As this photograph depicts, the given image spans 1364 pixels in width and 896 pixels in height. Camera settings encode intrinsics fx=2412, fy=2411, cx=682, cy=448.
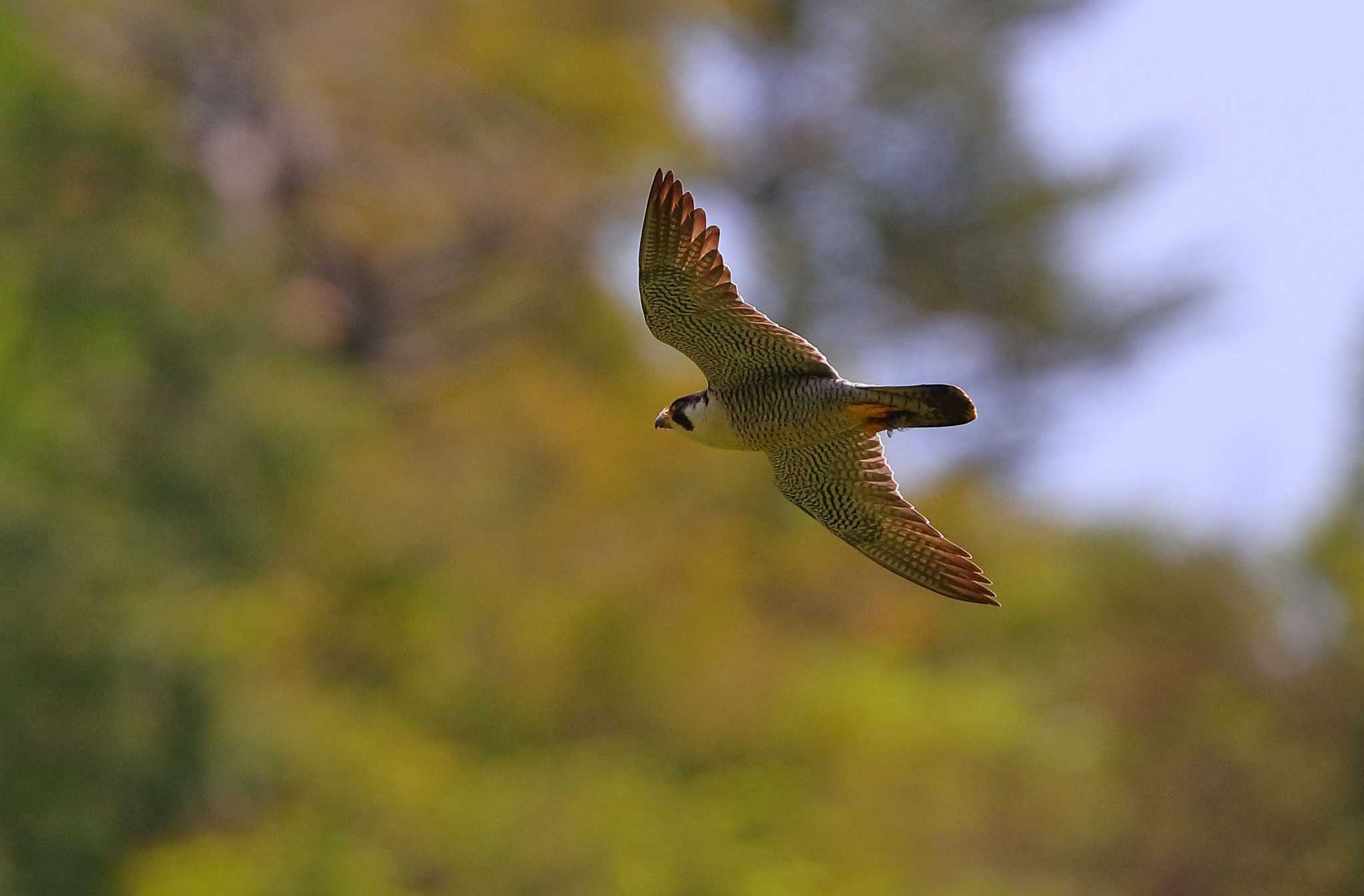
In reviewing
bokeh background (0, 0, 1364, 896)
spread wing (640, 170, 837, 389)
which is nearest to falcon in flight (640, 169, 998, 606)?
spread wing (640, 170, 837, 389)

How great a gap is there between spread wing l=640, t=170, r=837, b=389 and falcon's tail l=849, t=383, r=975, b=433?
0.14 meters

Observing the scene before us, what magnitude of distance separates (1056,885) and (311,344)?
9.23 meters

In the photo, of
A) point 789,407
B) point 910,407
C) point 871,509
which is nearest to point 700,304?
point 789,407

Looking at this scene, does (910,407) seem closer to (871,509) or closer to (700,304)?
(700,304)

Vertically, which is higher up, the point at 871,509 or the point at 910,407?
the point at 871,509

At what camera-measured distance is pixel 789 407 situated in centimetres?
578

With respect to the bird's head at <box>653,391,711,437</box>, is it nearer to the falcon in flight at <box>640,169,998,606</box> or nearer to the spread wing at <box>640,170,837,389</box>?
the falcon in flight at <box>640,169,998,606</box>

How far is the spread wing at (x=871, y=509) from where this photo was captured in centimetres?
612

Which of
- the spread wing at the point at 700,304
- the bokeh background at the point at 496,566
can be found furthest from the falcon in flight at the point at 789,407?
the bokeh background at the point at 496,566

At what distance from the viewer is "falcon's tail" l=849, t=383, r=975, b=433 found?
17.7ft

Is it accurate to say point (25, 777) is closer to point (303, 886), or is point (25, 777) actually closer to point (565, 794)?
point (303, 886)

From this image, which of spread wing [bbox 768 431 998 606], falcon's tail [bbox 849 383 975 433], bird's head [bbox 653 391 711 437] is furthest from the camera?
spread wing [bbox 768 431 998 606]

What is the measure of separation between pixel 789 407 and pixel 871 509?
590 mm

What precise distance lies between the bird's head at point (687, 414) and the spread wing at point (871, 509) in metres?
0.27
